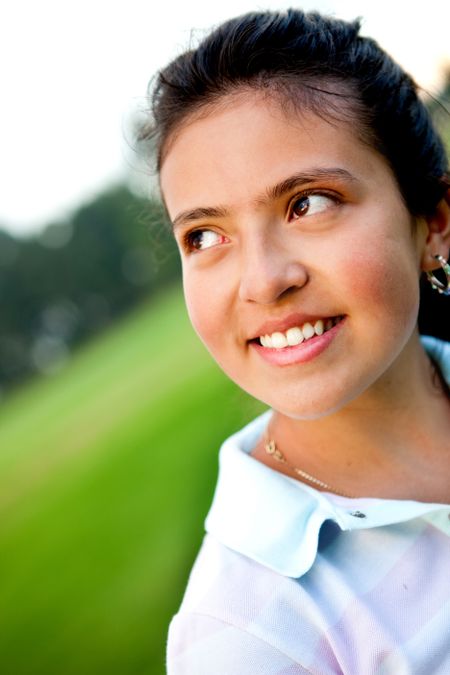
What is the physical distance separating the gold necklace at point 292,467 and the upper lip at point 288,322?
44 cm

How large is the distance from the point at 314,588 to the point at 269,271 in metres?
0.71

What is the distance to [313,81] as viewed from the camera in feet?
6.09

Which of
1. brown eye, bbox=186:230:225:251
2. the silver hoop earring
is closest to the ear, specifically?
the silver hoop earring

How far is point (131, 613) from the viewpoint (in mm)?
4852

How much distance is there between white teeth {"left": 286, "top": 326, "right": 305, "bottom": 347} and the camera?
1725mm

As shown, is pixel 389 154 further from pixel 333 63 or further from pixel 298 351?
pixel 298 351

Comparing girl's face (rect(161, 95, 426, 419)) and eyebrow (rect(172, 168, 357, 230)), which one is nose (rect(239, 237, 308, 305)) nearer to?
girl's face (rect(161, 95, 426, 419))

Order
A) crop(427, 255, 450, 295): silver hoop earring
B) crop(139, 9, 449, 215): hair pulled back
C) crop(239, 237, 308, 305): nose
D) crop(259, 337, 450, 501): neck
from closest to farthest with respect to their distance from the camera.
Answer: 1. crop(239, 237, 308, 305): nose
2. crop(139, 9, 449, 215): hair pulled back
3. crop(259, 337, 450, 501): neck
4. crop(427, 255, 450, 295): silver hoop earring

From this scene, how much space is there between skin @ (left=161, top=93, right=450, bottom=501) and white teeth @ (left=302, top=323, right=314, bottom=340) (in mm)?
37

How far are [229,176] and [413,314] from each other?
57 cm

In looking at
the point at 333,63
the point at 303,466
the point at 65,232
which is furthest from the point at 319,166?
the point at 65,232

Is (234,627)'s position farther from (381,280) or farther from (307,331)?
(381,280)

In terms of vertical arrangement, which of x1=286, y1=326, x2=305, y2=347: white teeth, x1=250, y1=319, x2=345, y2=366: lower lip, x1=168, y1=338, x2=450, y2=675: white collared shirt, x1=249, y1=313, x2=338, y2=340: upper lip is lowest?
x1=168, y1=338, x2=450, y2=675: white collared shirt

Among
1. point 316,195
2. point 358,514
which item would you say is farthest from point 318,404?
point 316,195
